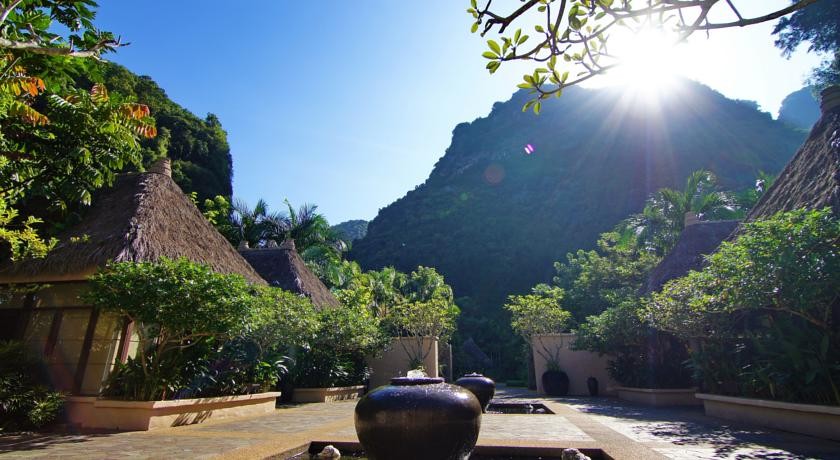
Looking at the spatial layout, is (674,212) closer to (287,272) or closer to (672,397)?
(672,397)

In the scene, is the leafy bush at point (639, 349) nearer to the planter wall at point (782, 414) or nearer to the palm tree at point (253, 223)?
the planter wall at point (782, 414)

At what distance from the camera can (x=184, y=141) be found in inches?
1107

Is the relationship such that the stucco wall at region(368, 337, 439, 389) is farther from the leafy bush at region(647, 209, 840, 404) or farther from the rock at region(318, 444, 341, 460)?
the rock at region(318, 444, 341, 460)

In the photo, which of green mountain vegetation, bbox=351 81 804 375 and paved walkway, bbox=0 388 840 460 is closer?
paved walkway, bbox=0 388 840 460

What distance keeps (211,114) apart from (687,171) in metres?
43.1

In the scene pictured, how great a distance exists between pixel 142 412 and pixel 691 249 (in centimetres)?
1368

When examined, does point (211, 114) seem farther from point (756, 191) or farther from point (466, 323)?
point (756, 191)

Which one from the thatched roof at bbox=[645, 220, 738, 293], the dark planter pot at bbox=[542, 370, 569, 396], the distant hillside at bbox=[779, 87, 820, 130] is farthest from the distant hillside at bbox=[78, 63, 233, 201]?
the distant hillside at bbox=[779, 87, 820, 130]

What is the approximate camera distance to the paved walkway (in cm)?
496

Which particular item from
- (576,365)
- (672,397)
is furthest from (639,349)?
(576,365)

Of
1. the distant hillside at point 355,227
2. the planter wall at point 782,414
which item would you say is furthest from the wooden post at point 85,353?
the distant hillside at point 355,227

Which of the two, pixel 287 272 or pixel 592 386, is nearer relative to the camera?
pixel 592 386

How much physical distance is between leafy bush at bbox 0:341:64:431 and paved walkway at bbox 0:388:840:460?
0.67 m

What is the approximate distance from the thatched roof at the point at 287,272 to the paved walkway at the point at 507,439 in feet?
22.9
